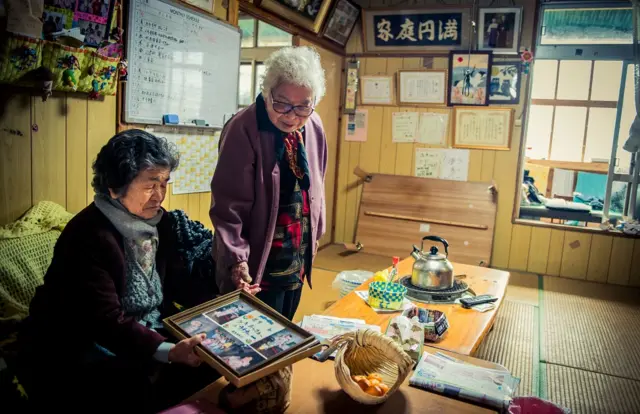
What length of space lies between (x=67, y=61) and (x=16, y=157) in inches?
15.5

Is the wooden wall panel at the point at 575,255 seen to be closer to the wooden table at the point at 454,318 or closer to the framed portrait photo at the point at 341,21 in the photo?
the wooden table at the point at 454,318

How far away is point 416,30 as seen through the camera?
4355 millimetres

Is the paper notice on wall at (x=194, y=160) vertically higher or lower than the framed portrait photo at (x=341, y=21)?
lower

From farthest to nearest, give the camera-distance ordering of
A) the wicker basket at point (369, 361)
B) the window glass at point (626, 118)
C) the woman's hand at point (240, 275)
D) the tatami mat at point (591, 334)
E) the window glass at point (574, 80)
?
the window glass at point (574, 80)
the window glass at point (626, 118)
the tatami mat at point (591, 334)
the woman's hand at point (240, 275)
the wicker basket at point (369, 361)

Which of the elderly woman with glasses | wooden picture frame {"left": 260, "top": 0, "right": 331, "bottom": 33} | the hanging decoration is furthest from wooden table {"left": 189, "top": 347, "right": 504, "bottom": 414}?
the hanging decoration

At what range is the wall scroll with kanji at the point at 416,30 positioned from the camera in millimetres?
4246

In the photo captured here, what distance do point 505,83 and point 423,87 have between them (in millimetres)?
680

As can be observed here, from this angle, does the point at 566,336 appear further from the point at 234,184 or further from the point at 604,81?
the point at 604,81

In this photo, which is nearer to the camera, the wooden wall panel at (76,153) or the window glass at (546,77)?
the wooden wall panel at (76,153)

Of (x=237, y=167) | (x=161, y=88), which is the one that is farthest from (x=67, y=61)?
(x=237, y=167)

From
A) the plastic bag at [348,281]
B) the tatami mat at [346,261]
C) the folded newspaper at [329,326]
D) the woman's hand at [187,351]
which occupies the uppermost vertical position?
the woman's hand at [187,351]

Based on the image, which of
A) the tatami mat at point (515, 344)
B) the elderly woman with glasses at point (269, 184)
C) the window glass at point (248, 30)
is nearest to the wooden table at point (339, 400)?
the elderly woman with glasses at point (269, 184)

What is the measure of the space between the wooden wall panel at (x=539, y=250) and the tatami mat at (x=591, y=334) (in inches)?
23.3

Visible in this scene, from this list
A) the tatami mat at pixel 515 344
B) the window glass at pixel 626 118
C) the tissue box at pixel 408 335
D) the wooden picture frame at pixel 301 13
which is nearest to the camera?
the tissue box at pixel 408 335
